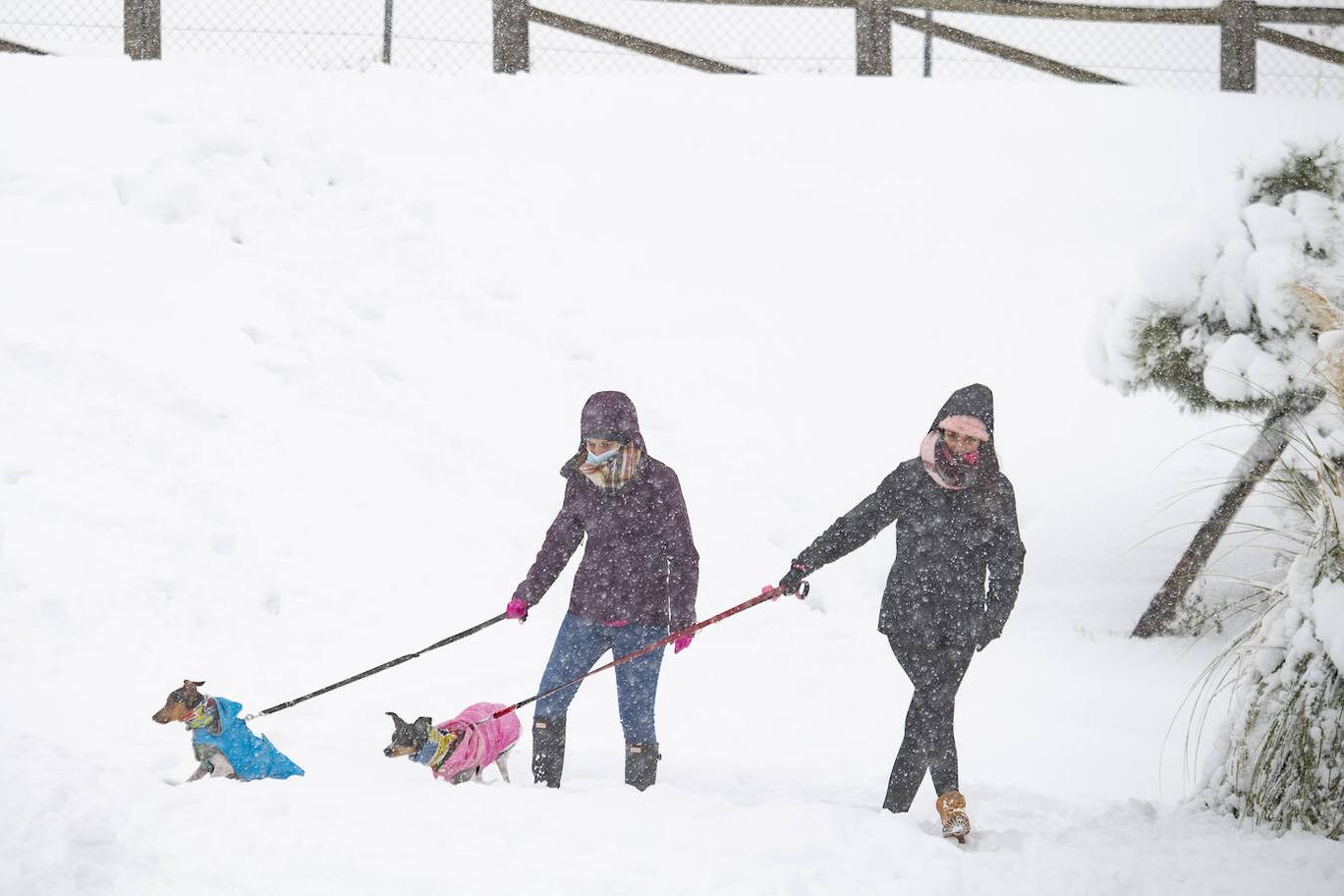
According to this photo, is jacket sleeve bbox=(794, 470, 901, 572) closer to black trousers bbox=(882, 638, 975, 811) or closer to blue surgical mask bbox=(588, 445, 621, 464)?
black trousers bbox=(882, 638, 975, 811)

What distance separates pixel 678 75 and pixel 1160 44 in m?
5.01

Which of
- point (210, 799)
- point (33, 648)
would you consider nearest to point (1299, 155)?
point (210, 799)

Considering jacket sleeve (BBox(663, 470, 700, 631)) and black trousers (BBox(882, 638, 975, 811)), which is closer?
black trousers (BBox(882, 638, 975, 811))

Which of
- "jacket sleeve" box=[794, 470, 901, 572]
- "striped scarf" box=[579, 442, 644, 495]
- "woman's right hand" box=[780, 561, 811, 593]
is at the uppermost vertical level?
"striped scarf" box=[579, 442, 644, 495]

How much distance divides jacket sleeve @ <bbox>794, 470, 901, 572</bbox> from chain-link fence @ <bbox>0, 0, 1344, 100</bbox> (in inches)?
306

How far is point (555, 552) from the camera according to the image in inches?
164

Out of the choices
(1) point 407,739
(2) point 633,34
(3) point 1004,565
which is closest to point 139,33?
(2) point 633,34

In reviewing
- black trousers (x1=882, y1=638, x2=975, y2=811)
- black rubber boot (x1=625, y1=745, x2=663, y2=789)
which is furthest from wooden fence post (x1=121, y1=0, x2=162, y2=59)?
black trousers (x1=882, y1=638, x2=975, y2=811)

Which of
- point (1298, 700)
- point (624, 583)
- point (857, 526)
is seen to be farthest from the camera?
point (624, 583)

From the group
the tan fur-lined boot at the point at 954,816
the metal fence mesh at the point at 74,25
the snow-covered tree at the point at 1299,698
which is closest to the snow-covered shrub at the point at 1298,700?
the snow-covered tree at the point at 1299,698

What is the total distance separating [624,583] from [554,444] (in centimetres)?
357

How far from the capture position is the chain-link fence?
10391mm

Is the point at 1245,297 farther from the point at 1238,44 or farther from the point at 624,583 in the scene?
the point at 1238,44

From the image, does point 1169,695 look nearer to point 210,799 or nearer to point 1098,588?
point 1098,588
